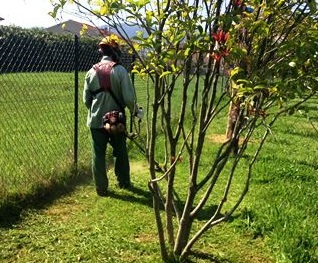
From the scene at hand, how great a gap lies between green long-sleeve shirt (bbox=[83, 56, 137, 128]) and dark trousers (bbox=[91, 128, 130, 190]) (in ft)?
0.61

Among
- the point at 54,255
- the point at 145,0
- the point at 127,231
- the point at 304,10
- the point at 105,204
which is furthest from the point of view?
the point at 105,204

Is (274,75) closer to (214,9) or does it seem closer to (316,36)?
(316,36)

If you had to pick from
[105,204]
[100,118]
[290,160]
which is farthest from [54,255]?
[290,160]

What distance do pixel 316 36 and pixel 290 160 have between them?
18.7 ft

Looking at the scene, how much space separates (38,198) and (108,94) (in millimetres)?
1498

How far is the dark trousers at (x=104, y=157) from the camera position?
19.7ft

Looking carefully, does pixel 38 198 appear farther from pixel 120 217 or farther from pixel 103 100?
pixel 103 100

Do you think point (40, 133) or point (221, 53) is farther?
point (40, 133)

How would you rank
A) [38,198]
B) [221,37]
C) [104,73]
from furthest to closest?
[104,73], [38,198], [221,37]

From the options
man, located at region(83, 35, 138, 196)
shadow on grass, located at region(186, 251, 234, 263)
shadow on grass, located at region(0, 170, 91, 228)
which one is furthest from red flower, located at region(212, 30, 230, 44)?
shadow on grass, located at region(0, 170, 91, 228)

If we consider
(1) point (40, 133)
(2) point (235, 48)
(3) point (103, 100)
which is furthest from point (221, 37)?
(1) point (40, 133)

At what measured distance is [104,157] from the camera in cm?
611

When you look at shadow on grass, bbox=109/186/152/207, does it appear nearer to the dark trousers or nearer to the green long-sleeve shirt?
the dark trousers

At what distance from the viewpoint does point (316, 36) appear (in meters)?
2.97
